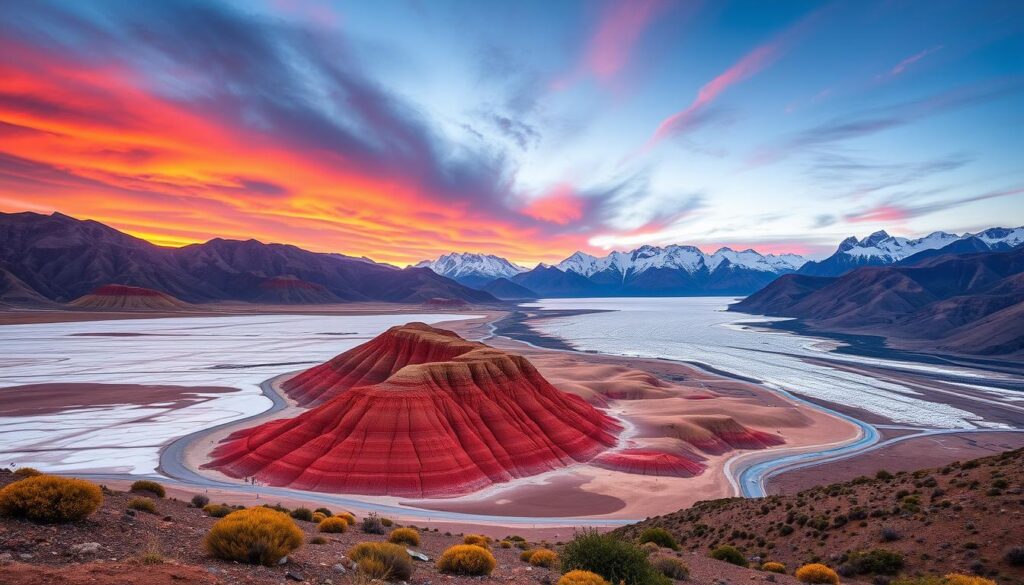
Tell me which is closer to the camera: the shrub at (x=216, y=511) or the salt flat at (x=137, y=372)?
the shrub at (x=216, y=511)

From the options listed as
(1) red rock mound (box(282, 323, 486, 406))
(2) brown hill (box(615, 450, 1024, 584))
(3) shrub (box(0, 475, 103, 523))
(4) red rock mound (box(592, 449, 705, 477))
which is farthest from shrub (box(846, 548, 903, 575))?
(1) red rock mound (box(282, 323, 486, 406))

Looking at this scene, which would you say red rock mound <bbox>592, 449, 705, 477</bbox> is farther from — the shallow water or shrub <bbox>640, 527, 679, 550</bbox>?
the shallow water

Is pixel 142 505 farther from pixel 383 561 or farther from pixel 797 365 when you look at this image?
pixel 797 365

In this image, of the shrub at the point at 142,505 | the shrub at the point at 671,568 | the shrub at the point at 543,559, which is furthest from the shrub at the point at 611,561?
the shrub at the point at 142,505

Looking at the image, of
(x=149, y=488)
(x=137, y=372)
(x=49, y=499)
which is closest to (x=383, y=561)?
(x=49, y=499)

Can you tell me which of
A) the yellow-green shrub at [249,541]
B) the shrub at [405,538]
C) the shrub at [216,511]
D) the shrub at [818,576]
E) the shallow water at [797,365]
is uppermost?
the yellow-green shrub at [249,541]

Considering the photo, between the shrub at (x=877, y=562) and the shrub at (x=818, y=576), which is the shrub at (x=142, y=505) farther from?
the shrub at (x=877, y=562)
